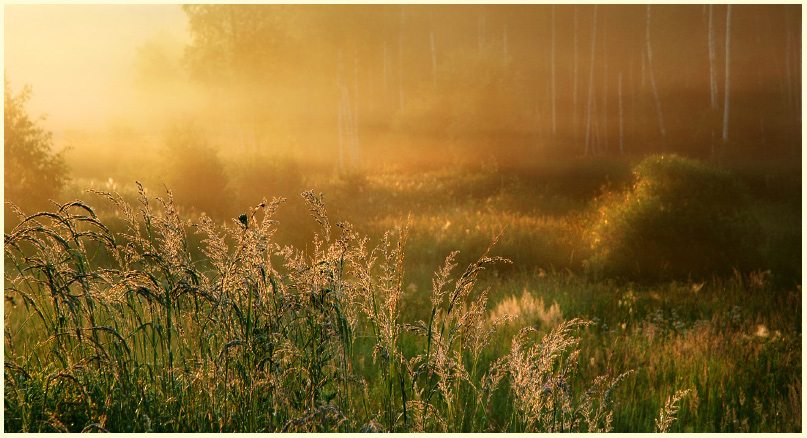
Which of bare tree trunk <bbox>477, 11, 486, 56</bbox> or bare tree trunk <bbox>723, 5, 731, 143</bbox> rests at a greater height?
bare tree trunk <bbox>477, 11, 486, 56</bbox>

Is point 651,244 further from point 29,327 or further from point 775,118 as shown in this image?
point 29,327

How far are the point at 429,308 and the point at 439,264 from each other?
45.9 inches

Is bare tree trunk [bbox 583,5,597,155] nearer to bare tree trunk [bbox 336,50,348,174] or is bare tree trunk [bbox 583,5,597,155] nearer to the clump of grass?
bare tree trunk [bbox 336,50,348,174]

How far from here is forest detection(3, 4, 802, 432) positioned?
2404mm

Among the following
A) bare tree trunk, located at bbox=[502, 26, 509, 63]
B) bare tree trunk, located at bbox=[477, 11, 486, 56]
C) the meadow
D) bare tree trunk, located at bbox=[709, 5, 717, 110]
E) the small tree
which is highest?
bare tree trunk, located at bbox=[477, 11, 486, 56]

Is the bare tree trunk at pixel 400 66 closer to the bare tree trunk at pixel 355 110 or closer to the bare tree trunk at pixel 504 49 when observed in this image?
the bare tree trunk at pixel 355 110

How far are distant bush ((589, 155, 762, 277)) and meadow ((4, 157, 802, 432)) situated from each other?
20 millimetres

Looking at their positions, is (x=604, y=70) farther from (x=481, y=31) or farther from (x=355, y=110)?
(x=355, y=110)

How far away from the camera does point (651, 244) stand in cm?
591

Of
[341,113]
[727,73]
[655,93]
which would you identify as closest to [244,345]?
[727,73]

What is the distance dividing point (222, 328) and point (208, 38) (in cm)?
1620

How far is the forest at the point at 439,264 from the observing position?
2404mm

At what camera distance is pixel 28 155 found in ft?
18.6

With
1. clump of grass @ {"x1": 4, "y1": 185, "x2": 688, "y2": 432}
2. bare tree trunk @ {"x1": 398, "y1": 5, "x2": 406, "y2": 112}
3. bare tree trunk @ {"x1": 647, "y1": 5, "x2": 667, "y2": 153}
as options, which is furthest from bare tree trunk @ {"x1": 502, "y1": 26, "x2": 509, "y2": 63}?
clump of grass @ {"x1": 4, "y1": 185, "x2": 688, "y2": 432}
